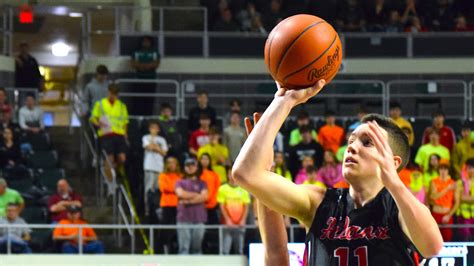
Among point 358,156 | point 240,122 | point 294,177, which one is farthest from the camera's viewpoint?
point 240,122

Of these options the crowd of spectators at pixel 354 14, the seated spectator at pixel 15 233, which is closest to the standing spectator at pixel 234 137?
the seated spectator at pixel 15 233

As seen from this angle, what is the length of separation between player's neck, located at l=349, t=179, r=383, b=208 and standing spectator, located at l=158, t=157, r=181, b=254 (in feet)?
28.4

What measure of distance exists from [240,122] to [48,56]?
12.8 metres

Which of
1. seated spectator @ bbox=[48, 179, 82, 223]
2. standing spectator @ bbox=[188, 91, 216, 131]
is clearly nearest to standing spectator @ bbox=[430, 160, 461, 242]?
standing spectator @ bbox=[188, 91, 216, 131]

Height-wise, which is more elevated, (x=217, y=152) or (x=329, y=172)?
(x=217, y=152)

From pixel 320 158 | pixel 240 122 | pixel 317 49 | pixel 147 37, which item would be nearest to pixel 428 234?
pixel 317 49

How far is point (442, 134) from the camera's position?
14.0 metres

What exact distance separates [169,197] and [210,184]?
1.67ft

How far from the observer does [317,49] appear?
408 centimetres

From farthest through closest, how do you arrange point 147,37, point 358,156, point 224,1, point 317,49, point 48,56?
1. point 48,56
2. point 224,1
3. point 147,37
4. point 317,49
5. point 358,156

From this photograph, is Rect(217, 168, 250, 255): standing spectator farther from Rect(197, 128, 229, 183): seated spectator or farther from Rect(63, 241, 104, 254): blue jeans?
Rect(63, 241, 104, 254): blue jeans

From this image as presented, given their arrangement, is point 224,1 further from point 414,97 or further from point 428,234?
point 428,234

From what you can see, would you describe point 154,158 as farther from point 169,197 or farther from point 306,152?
point 306,152

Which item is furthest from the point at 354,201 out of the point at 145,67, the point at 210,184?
the point at 145,67
